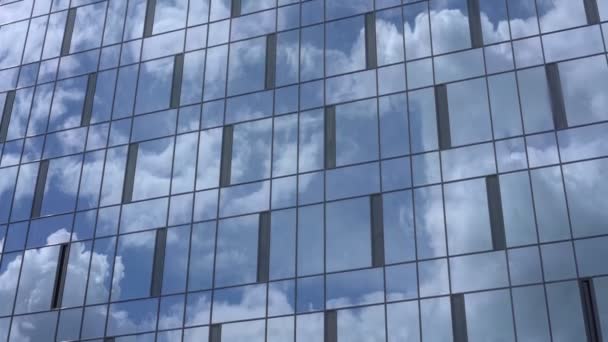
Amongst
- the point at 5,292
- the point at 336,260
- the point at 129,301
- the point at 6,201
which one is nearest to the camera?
the point at 336,260

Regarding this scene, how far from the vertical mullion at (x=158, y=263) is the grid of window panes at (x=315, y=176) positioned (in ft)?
0.32

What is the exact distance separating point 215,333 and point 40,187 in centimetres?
1530

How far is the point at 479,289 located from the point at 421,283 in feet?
8.58

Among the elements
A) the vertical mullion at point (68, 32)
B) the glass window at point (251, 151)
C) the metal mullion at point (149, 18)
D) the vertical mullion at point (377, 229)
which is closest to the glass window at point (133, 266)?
the glass window at point (251, 151)

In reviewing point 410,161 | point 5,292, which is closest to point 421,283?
point 410,161

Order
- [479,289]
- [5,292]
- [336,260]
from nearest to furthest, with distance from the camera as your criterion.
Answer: [479,289]
[336,260]
[5,292]

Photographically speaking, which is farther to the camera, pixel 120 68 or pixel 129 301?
pixel 120 68

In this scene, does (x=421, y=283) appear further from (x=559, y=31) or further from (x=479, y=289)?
(x=559, y=31)

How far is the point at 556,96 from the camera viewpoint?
4206 cm

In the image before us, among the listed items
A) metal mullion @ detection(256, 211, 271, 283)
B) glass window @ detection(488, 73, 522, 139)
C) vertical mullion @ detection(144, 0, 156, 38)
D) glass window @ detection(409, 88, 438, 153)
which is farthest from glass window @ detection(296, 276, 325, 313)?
vertical mullion @ detection(144, 0, 156, 38)

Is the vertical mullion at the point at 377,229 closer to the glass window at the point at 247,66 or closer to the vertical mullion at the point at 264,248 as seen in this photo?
the vertical mullion at the point at 264,248

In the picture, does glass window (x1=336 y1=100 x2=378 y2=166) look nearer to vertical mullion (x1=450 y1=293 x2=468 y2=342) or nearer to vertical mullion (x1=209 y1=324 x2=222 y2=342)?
vertical mullion (x1=450 y1=293 x2=468 y2=342)

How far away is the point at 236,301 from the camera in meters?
43.3

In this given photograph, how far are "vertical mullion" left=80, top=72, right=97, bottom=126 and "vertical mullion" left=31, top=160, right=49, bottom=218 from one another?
3.24 m
